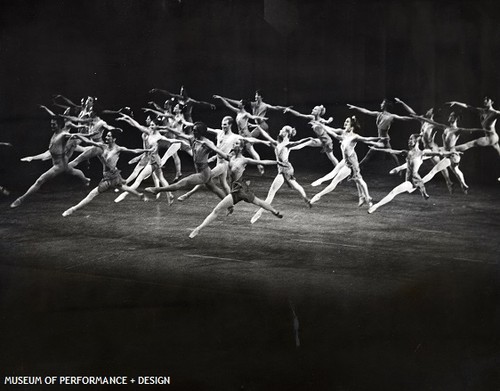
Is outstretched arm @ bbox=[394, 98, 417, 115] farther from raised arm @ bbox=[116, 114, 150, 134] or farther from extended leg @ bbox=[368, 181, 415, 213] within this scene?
raised arm @ bbox=[116, 114, 150, 134]

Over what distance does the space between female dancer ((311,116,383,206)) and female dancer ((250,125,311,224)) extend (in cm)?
24

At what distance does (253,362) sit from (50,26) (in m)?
3.75

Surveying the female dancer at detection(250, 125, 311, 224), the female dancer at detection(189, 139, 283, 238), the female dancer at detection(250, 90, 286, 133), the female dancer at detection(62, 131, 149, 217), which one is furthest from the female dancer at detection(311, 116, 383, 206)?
the female dancer at detection(62, 131, 149, 217)

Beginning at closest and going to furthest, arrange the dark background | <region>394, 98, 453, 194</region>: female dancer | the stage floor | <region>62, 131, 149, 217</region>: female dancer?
the stage floor, the dark background, <region>394, 98, 453, 194</region>: female dancer, <region>62, 131, 149, 217</region>: female dancer

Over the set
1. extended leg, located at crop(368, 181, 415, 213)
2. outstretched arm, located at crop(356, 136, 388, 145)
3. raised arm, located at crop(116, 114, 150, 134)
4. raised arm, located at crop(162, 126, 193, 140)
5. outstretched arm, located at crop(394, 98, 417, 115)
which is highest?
outstretched arm, located at crop(394, 98, 417, 115)

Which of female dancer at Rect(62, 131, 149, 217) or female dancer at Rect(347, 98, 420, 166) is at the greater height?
female dancer at Rect(347, 98, 420, 166)

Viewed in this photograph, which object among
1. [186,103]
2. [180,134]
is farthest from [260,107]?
[180,134]

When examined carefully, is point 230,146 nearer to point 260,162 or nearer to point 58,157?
point 260,162

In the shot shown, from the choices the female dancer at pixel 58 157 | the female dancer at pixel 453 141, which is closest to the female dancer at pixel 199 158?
the female dancer at pixel 58 157

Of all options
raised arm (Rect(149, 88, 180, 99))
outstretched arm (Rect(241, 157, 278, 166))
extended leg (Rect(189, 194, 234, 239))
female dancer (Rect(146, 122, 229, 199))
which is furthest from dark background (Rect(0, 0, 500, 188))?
extended leg (Rect(189, 194, 234, 239))

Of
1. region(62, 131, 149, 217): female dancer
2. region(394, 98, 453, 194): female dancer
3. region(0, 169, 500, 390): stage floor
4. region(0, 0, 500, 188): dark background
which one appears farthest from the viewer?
region(62, 131, 149, 217): female dancer

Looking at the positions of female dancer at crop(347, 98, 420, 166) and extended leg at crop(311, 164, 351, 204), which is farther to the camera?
extended leg at crop(311, 164, 351, 204)

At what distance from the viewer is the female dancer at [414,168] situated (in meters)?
9.08

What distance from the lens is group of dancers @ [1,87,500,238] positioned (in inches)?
355
